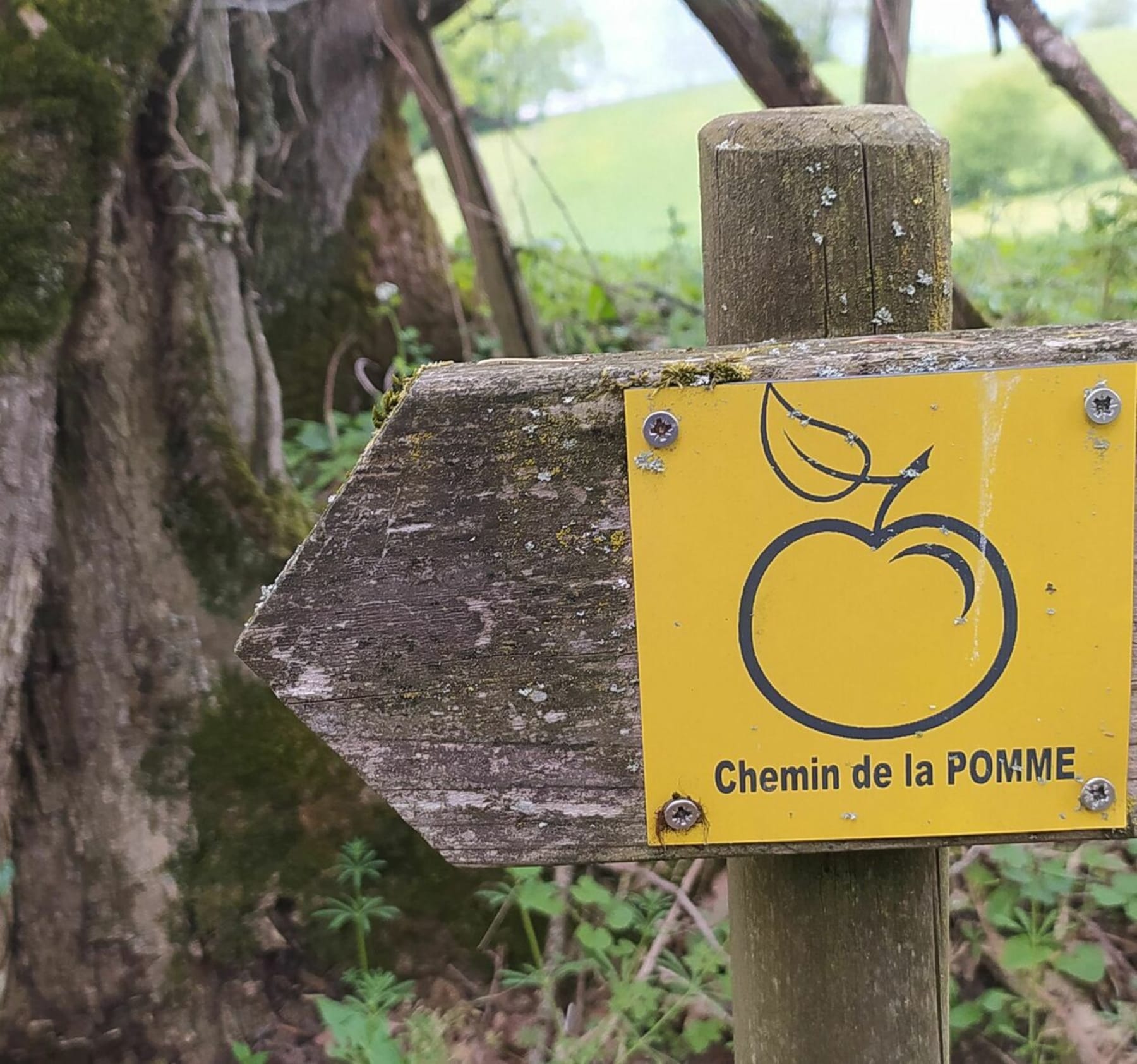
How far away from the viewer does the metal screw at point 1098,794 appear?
0.70 metres

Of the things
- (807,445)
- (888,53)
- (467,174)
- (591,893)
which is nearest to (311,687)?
(807,445)

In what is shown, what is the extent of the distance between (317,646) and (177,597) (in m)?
1.23

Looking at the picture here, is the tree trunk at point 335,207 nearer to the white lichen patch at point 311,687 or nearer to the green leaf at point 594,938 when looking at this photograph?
the green leaf at point 594,938

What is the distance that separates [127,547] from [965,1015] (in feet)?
5.92

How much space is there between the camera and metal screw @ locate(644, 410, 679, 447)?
27.2 inches

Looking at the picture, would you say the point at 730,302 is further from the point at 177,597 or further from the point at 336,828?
the point at 336,828

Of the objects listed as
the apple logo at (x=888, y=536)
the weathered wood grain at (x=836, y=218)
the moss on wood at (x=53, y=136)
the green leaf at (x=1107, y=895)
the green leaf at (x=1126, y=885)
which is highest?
the moss on wood at (x=53, y=136)

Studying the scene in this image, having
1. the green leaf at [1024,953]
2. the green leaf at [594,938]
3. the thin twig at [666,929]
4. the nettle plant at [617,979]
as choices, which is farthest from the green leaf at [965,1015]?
the green leaf at [594,938]

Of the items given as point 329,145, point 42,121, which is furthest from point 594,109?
point 42,121

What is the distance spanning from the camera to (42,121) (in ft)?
4.83

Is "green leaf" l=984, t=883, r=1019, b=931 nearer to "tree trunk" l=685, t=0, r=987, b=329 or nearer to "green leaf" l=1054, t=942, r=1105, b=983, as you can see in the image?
"green leaf" l=1054, t=942, r=1105, b=983

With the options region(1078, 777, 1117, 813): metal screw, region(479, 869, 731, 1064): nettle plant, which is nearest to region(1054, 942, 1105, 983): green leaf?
region(479, 869, 731, 1064): nettle plant

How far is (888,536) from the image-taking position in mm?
684

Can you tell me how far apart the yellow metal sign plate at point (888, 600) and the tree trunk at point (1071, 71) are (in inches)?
48.4
